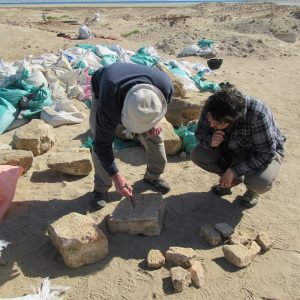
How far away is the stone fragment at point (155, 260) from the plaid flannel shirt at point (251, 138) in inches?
35.1

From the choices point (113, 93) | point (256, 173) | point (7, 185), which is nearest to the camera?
point (113, 93)

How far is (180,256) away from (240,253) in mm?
437

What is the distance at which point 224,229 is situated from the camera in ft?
11.2

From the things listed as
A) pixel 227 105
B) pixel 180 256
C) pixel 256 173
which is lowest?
pixel 180 256

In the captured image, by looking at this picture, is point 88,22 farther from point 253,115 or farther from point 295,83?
point 253,115

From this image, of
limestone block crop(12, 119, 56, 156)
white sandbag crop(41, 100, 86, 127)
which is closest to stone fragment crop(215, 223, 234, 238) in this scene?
limestone block crop(12, 119, 56, 156)

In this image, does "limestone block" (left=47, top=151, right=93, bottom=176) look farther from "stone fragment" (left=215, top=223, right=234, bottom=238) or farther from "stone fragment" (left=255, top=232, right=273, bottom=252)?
"stone fragment" (left=255, top=232, right=273, bottom=252)

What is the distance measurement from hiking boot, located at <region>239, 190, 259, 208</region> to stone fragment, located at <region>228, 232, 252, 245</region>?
0.46 metres

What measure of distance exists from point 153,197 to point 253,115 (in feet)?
3.51

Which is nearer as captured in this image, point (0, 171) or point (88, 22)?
point (0, 171)

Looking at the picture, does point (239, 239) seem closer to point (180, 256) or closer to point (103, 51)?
point (180, 256)

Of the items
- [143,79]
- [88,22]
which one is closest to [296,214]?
[143,79]

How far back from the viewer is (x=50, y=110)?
545 cm

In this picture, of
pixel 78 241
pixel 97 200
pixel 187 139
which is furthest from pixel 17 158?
pixel 187 139
